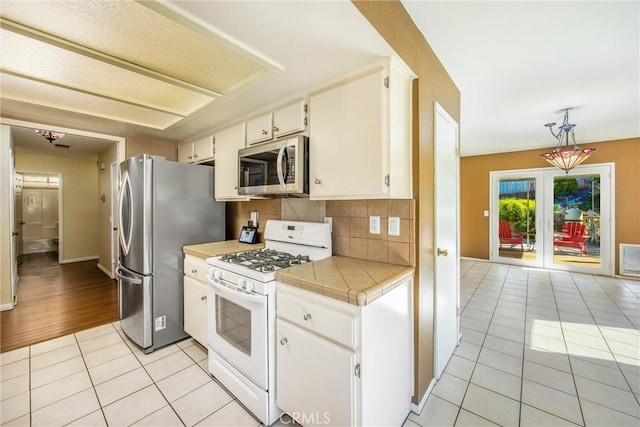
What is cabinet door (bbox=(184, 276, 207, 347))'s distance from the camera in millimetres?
2174

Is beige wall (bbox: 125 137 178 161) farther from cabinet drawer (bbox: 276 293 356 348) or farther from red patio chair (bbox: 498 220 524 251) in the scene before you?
red patio chair (bbox: 498 220 524 251)

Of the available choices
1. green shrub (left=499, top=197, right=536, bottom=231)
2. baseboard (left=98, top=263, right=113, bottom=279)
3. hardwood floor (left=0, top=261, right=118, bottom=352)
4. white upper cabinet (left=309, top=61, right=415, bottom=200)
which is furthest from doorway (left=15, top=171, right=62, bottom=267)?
green shrub (left=499, top=197, right=536, bottom=231)

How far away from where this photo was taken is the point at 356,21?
3.95 feet

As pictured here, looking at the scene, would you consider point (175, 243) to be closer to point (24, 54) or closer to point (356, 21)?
point (24, 54)

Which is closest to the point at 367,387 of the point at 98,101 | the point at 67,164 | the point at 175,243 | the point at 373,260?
the point at 373,260

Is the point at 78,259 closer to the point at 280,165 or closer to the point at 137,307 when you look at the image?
the point at 137,307

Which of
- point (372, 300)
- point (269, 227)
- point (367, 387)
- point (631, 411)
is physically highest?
point (269, 227)

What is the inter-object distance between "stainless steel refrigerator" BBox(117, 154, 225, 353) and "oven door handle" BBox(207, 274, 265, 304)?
0.71 meters

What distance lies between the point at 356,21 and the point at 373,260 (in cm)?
139

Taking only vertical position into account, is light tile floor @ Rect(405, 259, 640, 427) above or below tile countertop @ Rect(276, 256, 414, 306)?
below

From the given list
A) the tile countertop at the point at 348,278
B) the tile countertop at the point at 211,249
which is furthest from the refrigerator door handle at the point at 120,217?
the tile countertop at the point at 348,278

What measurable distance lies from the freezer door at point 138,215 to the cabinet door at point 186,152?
0.85 meters

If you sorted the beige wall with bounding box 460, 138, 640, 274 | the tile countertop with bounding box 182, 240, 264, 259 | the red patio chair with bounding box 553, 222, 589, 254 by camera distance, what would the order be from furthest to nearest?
the red patio chair with bounding box 553, 222, 589, 254 < the beige wall with bounding box 460, 138, 640, 274 < the tile countertop with bounding box 182, 240, 264, 259

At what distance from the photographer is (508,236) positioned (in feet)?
18.7
